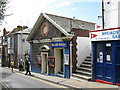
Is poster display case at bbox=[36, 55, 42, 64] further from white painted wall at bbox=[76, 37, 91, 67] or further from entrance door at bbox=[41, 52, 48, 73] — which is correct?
white painted wall at bbox=[76, 37, 91, 67]

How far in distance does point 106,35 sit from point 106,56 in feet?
4.75

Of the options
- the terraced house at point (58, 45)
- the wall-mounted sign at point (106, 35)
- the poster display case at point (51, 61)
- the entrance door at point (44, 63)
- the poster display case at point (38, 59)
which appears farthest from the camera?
the poster display case at point (38, 59)

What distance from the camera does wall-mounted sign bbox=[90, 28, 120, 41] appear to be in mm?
9953

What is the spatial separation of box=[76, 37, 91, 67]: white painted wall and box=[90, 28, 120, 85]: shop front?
7.12ft

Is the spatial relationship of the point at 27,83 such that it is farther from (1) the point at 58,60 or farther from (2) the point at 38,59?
(2) the point at 38,59

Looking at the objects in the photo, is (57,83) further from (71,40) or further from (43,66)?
(43,66)

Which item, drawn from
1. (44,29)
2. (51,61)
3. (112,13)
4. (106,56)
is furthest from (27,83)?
(112,13)

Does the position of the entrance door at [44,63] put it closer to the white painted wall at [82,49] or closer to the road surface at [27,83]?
the road surface at [27,83]

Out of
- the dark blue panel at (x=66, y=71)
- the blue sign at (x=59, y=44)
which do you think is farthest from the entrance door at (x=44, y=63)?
the dark blue panel at (x=66, y=71)

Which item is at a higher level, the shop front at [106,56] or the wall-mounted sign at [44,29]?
the wall-mounted sign at [44,29]

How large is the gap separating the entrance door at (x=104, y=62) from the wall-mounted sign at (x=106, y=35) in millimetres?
396

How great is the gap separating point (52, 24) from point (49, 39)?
1554 mm

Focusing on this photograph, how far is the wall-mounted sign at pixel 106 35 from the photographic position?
9.95 m

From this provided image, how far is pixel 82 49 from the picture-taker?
46.2ft
